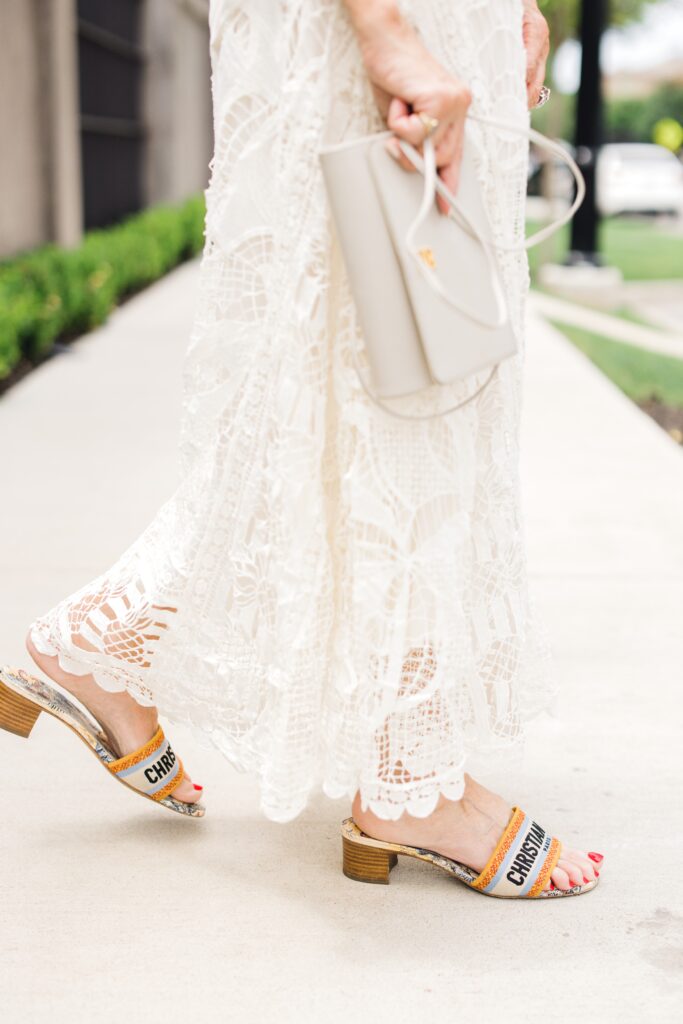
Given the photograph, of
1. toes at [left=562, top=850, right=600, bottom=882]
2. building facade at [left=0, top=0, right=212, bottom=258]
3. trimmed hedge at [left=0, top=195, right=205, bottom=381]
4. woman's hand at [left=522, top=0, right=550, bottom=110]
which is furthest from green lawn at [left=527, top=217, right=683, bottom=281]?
toes at [left=562, top=850, right=600, bottom=882]

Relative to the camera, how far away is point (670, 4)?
2370cm

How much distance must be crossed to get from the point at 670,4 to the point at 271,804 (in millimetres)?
24525

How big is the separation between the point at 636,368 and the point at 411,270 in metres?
6.56

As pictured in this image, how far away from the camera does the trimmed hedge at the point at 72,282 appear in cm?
654

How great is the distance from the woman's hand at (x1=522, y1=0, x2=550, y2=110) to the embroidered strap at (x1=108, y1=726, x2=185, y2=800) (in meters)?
1.22

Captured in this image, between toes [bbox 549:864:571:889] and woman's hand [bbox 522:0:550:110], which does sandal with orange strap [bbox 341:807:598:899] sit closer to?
toes [bbox 549:864:571:889]

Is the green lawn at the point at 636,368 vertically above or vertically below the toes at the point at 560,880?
below

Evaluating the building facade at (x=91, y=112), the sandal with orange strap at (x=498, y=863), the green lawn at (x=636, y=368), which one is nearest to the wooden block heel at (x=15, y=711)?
the sandal with orange strap at (x=498, y=863)

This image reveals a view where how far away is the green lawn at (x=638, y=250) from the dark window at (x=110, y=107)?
4.52 meters

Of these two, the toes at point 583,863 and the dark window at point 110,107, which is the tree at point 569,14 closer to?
the dark window at point 110,107

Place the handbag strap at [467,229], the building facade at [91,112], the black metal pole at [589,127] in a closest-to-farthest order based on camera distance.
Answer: the handbag strap at [467,229] < the building facade at [91,112] < the black metal pole at [589,127]

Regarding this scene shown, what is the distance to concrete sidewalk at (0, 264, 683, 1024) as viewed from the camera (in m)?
1.82

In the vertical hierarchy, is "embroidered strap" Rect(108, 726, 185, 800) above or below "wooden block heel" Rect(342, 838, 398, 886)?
above

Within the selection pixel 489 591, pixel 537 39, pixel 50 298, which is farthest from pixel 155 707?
pixel 50 298
